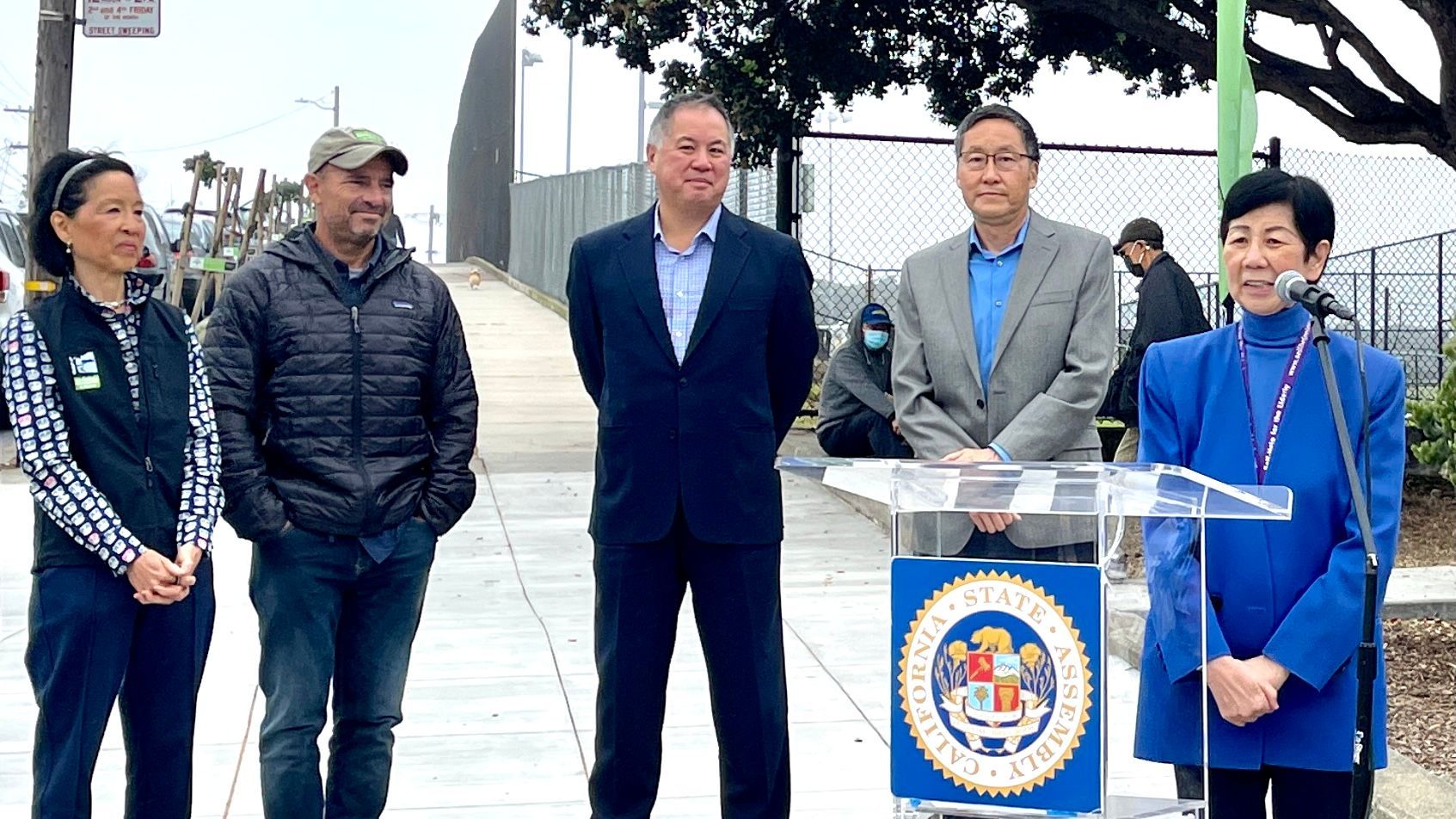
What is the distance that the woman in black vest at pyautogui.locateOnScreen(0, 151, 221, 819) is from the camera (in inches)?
151

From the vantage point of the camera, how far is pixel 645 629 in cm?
438

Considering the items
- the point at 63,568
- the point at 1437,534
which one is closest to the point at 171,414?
the point at 63,568

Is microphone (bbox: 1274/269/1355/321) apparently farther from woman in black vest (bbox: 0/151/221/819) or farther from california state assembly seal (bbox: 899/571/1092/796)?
woman in black vest (bbox: 0/151/221/819)

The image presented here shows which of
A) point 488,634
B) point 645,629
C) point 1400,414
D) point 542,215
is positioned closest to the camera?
point 1400,414

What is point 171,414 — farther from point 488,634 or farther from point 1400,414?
point 488,634

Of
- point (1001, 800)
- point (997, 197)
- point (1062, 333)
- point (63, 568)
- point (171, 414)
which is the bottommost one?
point (1001, 800)

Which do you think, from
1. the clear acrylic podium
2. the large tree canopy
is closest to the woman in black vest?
the clear acrylic podium

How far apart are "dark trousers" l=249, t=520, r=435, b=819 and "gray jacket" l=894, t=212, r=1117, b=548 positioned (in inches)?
53.6

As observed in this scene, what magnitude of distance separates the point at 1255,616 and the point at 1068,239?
126 cm

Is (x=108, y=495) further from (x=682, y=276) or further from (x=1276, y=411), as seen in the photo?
(x=1276, y=411)

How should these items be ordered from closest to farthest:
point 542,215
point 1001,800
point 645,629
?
point 1001,800 < point 645,629 < point 542,215

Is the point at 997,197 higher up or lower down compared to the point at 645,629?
higher up

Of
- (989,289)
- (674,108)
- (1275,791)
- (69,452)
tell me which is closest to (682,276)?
(674,108)

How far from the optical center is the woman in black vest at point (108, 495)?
382 cm
